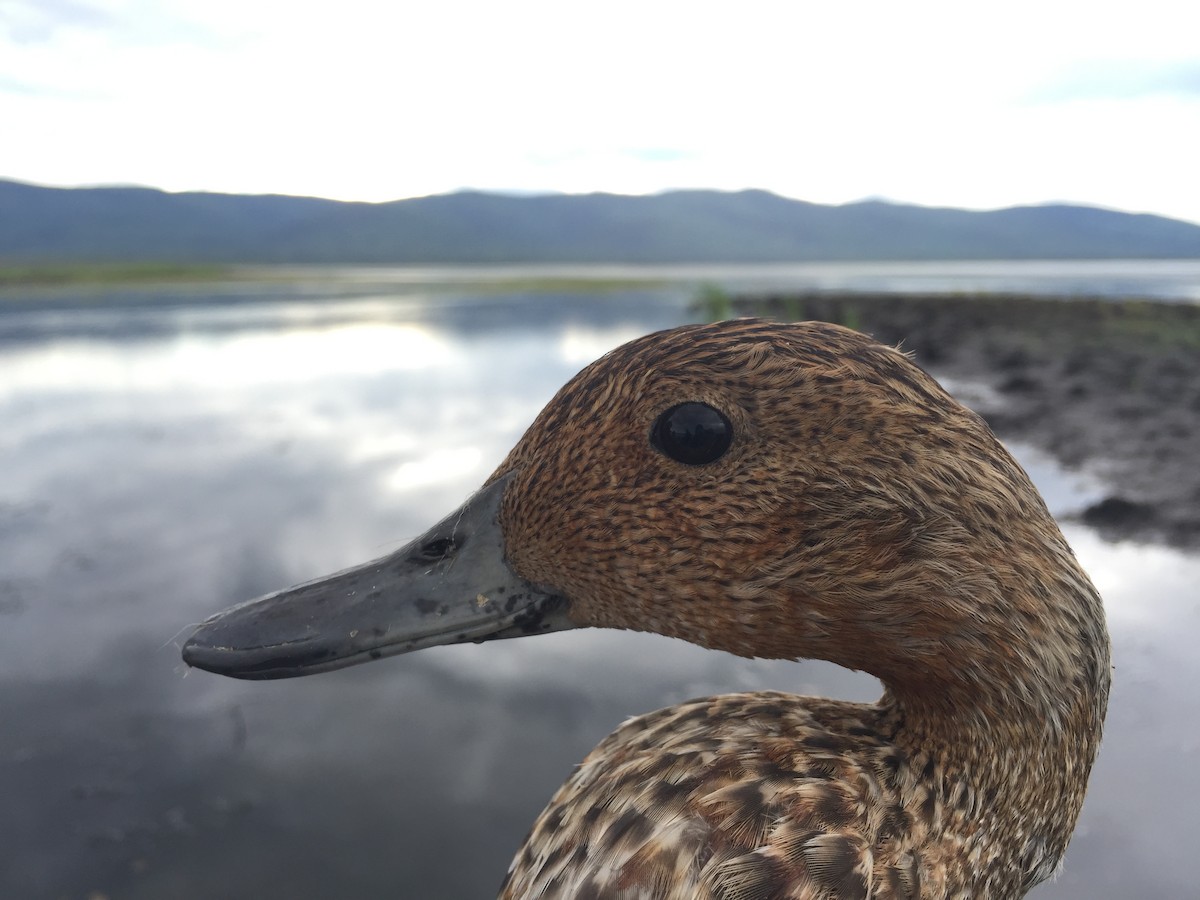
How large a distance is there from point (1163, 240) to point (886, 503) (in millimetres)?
216801

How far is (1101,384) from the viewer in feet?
32.2

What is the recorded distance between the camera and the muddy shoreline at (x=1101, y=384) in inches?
216

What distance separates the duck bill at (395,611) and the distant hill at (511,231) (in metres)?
123

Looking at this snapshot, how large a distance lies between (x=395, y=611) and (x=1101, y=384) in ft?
36.3

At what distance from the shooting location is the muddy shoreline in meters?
5.50

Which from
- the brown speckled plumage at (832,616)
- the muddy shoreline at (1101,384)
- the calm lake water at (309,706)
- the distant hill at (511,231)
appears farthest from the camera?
the distant hill at (511,231)

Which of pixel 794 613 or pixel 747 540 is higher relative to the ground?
pixel 747 540

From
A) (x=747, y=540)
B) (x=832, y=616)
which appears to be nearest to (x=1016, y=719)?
(x=832, y=616)

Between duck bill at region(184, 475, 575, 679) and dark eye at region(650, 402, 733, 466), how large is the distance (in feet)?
1.31

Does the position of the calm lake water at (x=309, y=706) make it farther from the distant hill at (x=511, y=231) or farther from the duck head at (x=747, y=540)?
the distant hill at (x=511, y=231)

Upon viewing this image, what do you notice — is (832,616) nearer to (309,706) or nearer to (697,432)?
(697,432)

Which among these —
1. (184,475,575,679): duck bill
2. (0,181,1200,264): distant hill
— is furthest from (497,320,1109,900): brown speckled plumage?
(0,181,1200,264): distant hill

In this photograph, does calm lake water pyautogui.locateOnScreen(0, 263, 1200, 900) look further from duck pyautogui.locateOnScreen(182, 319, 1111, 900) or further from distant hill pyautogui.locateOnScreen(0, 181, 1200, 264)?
distant hill pyautogui.locateOnScreen(0, 181, 1200, 264)

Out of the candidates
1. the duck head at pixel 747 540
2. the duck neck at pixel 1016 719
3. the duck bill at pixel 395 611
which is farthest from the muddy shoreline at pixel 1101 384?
the duck bill at pixel 395 611
